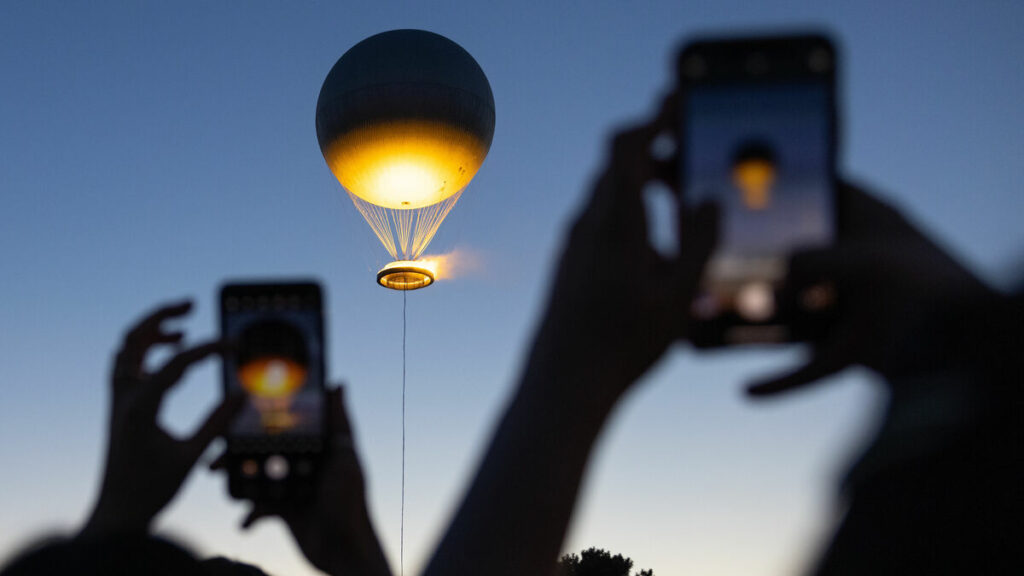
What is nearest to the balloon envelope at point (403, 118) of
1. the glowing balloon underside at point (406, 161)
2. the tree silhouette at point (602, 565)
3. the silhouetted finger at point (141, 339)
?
the glowing balloon underside at point (406, 161)

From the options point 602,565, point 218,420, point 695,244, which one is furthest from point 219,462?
point 602,565

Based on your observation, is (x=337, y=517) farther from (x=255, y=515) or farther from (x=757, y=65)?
(x=757, y=65)

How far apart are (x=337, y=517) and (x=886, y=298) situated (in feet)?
3.44

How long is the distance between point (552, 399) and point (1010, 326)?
2.10ft

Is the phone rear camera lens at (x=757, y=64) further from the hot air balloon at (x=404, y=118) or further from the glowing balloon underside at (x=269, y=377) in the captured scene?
the hot air balloon at (x=404, y=118)

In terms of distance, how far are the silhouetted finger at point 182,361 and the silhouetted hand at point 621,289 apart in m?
0.73

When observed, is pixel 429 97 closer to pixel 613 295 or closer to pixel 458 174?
pixel 458 174

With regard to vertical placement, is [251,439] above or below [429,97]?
below

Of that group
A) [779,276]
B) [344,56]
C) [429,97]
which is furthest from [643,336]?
[344,56]

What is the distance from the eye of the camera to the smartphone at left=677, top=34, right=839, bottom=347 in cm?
153

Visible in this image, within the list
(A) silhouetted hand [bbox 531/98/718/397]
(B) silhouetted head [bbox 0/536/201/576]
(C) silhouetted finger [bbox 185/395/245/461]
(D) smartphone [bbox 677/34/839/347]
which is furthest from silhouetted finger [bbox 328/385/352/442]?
(D) smartphone [bbox 677/34/839/347]

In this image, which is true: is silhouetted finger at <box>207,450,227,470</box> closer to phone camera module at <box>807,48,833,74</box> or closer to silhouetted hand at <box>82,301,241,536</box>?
silhouetted hand at <box>82,301,241,536</box>

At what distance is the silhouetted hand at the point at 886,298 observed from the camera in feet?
3.95

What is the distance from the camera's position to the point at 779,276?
1.56m
